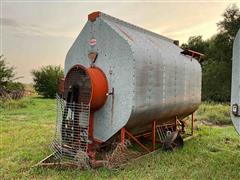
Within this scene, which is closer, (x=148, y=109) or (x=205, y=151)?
(x=148, y=109)

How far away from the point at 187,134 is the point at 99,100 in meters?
4.87

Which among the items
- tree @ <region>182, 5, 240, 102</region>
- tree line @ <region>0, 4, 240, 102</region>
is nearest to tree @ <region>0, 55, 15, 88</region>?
tree line @ <region>0, 4, 240, 102</region>

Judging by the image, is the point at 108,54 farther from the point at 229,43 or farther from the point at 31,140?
the point at 229,43

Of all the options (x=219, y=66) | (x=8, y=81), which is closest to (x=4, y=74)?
(x=8, y=81)

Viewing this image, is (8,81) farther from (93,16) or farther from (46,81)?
(93,16)

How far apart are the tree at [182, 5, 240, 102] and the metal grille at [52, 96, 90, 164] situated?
22.6 m

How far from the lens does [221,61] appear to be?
2914 centimetres

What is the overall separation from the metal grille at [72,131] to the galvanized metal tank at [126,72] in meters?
0.52

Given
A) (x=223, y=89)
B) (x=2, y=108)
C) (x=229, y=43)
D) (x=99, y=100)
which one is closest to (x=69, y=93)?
(x=99, y=100)

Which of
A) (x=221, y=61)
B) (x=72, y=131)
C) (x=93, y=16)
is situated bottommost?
(x=72, y=131)

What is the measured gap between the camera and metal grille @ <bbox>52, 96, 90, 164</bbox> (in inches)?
272

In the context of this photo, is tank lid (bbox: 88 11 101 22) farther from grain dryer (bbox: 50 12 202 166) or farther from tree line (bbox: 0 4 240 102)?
tree line (bbox: 0 4 240 102)

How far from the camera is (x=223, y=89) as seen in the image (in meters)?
27.7

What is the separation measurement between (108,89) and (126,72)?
641 millimetres
